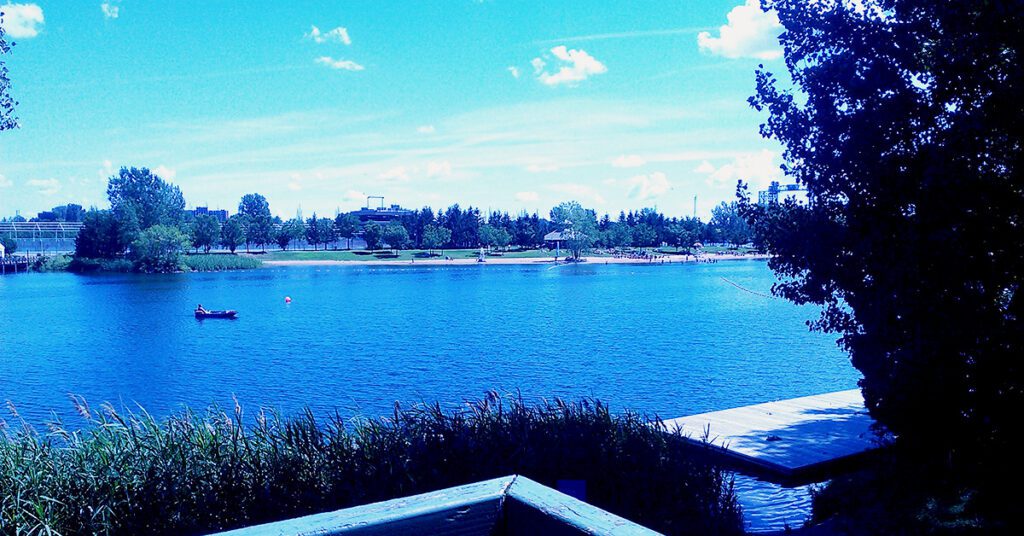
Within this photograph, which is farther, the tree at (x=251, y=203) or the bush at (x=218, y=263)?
the tree at (x=251, y=203)

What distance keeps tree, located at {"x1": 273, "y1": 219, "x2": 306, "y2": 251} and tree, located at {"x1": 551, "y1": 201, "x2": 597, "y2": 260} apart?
44.5m

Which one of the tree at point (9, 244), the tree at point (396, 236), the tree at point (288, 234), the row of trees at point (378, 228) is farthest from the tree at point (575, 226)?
the tree at point (9, 244)

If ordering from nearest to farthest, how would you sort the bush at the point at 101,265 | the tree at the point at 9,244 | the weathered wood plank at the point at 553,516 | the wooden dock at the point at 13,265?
the weathered wood plank at the point at 553,516 → the bush at the point at 101,265 → the wooden dock at the point at 13,265 → the tree at the point at 9,244

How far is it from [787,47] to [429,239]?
118051 millimetres

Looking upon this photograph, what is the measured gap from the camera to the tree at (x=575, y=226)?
410ft

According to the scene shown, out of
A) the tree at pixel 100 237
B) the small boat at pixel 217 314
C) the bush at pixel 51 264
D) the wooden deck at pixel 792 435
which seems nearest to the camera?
the wooden deck at pixel 792 435

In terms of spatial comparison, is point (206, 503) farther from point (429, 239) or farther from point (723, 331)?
point (429, 239)

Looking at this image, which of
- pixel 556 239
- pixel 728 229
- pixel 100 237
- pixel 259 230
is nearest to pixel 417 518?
pixel 100 237

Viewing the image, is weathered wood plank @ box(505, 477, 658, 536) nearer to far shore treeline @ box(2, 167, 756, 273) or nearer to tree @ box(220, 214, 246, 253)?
far shore treeline @ box(2, 167, 756, 273)

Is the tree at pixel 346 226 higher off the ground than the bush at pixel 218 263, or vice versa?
the tree at pixel 346 226

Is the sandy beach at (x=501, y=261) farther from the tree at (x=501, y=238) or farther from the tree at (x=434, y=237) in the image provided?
the tree at (x=501, y=238)

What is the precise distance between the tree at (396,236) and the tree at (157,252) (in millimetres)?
36439

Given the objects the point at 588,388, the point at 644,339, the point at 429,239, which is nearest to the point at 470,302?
the point at 644,339

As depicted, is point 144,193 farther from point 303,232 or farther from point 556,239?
point 556,239
